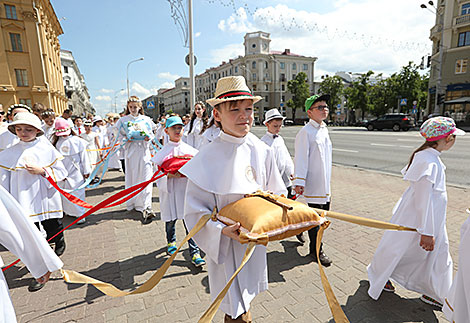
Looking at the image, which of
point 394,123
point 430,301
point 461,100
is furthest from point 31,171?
point 461,100

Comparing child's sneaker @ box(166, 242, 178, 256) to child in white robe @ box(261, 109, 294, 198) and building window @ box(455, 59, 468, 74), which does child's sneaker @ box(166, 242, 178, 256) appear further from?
building window @ box(455, 59, 468, 74)

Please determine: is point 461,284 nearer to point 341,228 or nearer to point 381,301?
point 381,301

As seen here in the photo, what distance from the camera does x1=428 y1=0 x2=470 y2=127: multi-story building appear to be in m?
29.9

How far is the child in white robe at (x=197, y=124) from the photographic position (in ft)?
25.2

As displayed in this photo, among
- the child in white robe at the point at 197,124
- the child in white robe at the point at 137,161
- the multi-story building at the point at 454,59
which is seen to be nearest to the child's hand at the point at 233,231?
the child in white robe at the point at 137,161

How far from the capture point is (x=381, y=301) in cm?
285

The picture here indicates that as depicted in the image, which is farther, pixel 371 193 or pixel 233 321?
pixel 371 193

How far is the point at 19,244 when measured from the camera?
1.73 meters

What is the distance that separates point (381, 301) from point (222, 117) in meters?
2.72

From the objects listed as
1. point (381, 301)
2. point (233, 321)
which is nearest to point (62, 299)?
point (233, 321)

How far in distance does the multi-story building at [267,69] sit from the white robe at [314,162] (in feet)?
213

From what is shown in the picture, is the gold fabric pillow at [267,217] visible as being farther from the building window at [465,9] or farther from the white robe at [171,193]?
the building window at [465,9]

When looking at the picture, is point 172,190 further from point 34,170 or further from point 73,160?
point 73,160

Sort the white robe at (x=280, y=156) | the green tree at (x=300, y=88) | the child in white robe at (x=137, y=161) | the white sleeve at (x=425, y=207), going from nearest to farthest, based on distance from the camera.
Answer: the white sleeve at (x=425, y=207)
the white robe at (x=280, y=156)
the child in white robe at (x=137, y=161)
the green tree at (x=300, y=88)
